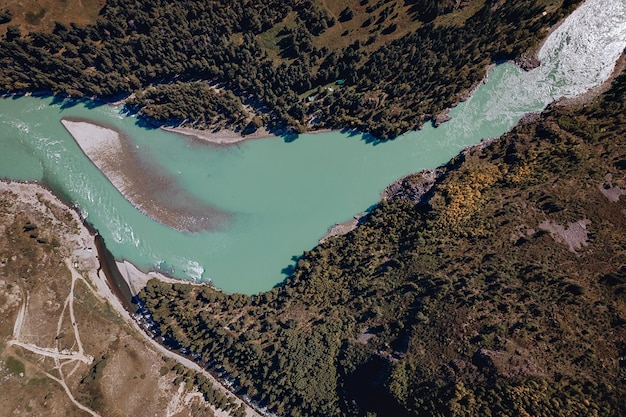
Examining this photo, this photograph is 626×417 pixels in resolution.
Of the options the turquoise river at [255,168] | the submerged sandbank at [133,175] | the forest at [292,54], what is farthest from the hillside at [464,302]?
the forest at [292,54]

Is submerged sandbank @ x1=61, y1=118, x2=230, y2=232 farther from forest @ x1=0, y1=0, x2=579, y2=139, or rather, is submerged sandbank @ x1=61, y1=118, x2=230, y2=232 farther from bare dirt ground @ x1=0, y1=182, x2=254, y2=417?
bare dirt ground @ x1=0, y1=182, x2=254, y2=417

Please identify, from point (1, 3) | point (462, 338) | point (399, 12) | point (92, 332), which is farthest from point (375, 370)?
point (1, 3)

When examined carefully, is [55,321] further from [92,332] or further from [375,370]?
[375,370]

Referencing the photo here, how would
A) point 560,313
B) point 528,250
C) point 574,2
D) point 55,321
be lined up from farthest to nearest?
point 55,321
point 574,2
point 528,250
point 560,313

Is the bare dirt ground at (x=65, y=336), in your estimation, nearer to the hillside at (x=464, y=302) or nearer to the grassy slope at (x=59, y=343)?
the grassy slope at (x=59, y=343)

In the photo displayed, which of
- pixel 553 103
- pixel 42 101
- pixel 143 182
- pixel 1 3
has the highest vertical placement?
pixel 1 3
